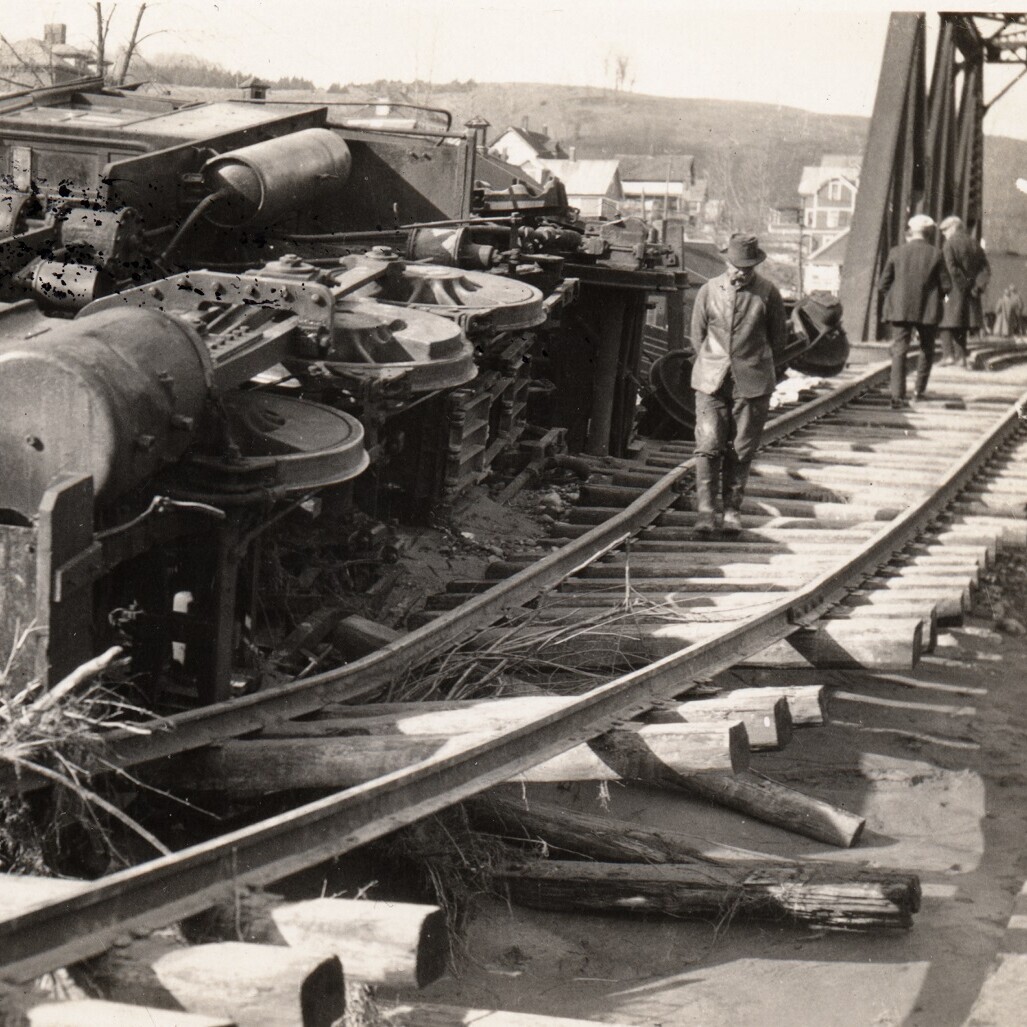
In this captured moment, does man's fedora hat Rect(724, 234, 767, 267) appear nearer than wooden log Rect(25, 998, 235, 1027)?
No

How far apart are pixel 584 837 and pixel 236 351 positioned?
2.18 meters

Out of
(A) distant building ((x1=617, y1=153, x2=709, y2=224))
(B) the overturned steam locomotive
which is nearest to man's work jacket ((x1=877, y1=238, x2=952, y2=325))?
(B) the overturned steam locomotive

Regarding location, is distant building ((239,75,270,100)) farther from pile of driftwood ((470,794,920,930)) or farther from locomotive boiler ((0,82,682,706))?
pile of driftwood ((470,794,920,930))

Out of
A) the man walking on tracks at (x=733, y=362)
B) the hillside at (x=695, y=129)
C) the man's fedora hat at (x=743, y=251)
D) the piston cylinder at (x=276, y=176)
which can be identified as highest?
the hillside at (x=695, y=129)

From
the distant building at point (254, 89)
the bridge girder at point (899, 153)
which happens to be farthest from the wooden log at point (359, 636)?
the bridge girder at point (899, 153)

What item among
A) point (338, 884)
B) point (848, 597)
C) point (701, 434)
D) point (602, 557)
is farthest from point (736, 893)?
point (701, 434)

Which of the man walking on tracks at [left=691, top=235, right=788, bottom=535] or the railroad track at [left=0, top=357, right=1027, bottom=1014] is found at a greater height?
the man walking on tracks at [left=691, top=235, right=788, bottom=535]

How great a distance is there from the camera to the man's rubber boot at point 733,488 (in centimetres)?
854

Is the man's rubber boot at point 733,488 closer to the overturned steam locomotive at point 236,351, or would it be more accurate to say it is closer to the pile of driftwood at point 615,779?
the overturned steam locomotive at point 236,351

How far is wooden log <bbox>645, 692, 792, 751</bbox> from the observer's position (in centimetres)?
527

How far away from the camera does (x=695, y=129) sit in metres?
118

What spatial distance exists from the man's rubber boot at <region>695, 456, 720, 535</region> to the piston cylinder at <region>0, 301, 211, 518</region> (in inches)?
172

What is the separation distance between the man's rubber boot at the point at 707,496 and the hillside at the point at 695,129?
8335 centimetres

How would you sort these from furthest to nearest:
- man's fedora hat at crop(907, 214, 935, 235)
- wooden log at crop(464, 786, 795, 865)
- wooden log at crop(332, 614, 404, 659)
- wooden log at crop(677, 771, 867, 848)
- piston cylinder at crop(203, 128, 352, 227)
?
man's fedora hat at crop(907, 214, 935, 235) → piston cylinder at crop(203, 128, 352, 227) → wooden log at crop(332, 614, 404, 659) → wooden log at crop(677, 771, 867, 848) → wooden log at crop(464, 786, 795, 865)
